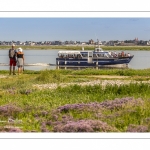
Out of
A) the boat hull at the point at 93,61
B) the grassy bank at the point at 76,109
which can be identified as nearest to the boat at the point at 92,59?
the boat hull at the point at 93,61

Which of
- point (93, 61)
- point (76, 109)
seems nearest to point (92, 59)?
point (93, 61)

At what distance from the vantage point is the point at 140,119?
9523 mm

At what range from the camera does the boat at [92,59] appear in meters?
38.8

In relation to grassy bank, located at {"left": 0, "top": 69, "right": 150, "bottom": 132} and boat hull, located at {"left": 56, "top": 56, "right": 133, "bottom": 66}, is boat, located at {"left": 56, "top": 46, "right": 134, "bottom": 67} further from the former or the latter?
grassy bank, located at {"left": 0, "top": 69, "right": 150, "bottom": 132}

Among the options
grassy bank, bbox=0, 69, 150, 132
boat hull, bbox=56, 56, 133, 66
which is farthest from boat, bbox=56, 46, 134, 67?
grassy bank, bbox=0, 69, 150, 132

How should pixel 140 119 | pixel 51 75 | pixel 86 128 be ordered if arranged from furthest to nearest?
pixel 51 75 < pixel 140 119 < pixel 86 128

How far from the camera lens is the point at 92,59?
4031 cm

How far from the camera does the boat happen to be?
38812 mm

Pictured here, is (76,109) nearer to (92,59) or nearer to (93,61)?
(93,61)

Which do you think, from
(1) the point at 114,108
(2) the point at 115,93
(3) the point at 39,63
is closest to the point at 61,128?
(1) the point at 114,108
